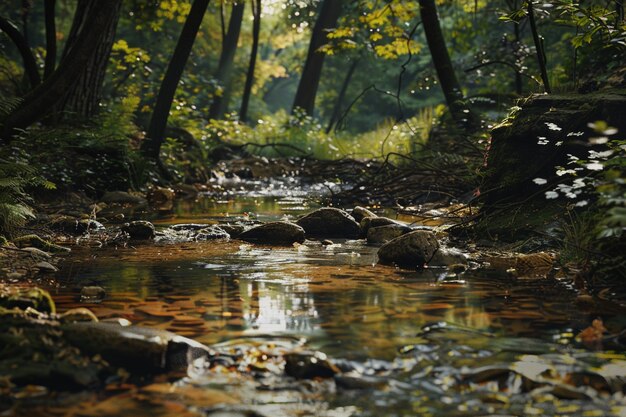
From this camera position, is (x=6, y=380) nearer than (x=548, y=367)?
Yes

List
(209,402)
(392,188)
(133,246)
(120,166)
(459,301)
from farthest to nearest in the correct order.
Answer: (120,166) → (392,188) → (133,246) → (459,301) → (209,402)

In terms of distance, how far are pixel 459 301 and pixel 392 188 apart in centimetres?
667

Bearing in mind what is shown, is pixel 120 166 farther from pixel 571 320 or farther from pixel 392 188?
pixel 571 320

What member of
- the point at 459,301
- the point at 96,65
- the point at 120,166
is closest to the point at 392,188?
the point at 120,166

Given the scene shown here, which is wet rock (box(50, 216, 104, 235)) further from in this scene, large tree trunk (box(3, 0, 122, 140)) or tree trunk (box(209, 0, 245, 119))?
tree trunk (box(209, 0, 245, 119))

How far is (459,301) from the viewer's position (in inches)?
193

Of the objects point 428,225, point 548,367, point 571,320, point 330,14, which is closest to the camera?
point 548,367

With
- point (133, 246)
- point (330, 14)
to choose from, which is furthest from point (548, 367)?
point (330, 14)

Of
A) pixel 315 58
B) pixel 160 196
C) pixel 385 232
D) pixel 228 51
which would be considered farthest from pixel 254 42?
pixel 385 232

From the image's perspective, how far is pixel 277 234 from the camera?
7.84 m

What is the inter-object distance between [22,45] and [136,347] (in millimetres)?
8143

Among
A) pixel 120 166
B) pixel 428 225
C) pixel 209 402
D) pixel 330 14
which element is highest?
pixel 330 14

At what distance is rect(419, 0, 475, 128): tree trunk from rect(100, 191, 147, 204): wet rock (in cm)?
582

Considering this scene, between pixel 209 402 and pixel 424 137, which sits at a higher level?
pixel 424 137
